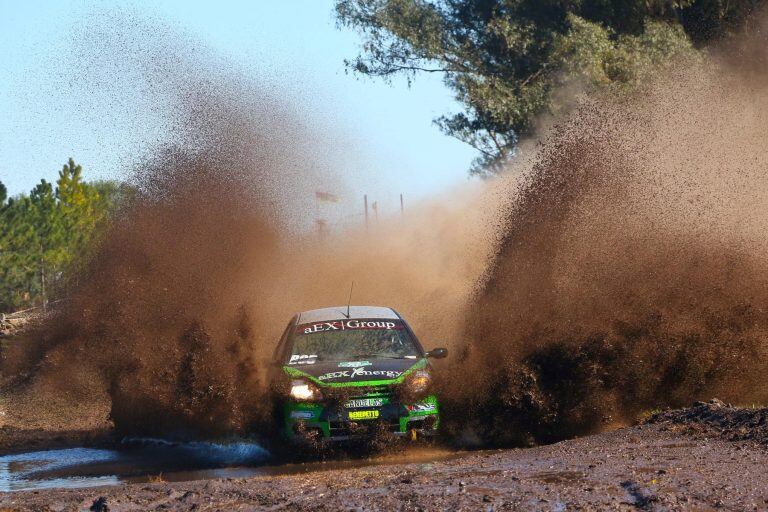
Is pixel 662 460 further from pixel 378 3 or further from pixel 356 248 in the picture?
pixel 378 3

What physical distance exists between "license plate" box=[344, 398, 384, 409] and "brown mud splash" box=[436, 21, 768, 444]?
3.73 feet

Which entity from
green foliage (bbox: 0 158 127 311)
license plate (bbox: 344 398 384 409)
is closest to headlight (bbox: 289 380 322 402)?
license plate (bbox: 344 398 384 409)

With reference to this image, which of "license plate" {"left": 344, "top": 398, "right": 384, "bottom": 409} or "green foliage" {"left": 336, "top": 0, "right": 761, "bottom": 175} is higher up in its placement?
"green foliage" {"left": 336, "top": 0, "right": 761, "bottom": 175}

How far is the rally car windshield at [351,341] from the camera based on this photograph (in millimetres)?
12086

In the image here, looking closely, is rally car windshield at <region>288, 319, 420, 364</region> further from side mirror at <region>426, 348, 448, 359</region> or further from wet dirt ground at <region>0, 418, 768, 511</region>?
wet dirt ground at <region>0, 418, 768, 511</region>

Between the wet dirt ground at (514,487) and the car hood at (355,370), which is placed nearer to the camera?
the wet dirt ground at (514,487)

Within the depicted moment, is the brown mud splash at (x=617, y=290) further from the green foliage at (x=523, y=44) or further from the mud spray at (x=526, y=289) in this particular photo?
the green foliage at (x=523, y=44)

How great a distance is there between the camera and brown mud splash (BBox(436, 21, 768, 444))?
39.9 feet

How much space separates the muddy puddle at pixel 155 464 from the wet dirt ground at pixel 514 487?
4.82 feet

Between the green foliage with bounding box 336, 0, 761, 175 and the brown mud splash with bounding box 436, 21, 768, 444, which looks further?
the green foliage with bounding box 336, 0, 761, 175

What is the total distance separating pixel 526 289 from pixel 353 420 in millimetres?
3989

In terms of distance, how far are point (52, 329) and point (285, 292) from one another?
554 cm

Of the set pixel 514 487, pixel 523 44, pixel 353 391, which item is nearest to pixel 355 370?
pixel 353 391

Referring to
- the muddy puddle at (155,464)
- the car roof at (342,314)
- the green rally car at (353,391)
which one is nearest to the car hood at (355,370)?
the green rally car at (353,391)
